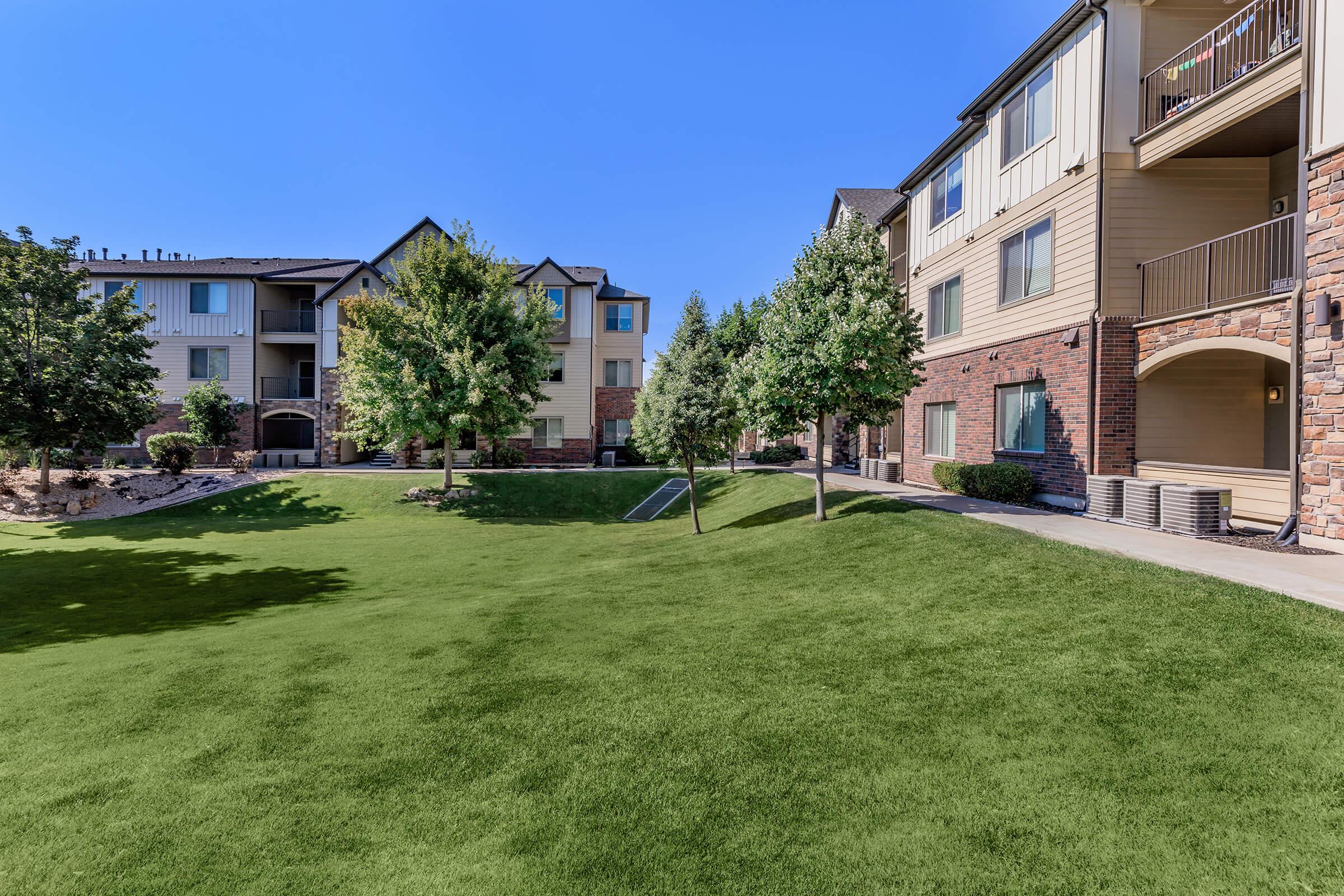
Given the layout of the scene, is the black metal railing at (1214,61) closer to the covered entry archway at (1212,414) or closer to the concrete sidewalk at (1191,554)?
the covered entry archway at (1212,414)

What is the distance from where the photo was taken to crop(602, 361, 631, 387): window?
34906mm

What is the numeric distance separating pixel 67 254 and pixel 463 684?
84.8ft

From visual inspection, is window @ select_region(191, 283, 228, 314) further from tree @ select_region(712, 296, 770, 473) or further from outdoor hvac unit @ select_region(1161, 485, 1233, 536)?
outdoor hvac unit @ select_region(1161, 485, 1233, 536)

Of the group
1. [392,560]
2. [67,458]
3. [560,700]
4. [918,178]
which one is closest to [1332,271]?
[560,700]

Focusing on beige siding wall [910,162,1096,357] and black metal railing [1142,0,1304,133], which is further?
beige siding wall [910,162,1096,357]

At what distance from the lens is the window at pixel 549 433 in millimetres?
33000

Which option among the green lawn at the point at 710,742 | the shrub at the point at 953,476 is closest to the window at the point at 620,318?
the shrub at the point at 953,476

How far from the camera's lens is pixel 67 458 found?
22.4m

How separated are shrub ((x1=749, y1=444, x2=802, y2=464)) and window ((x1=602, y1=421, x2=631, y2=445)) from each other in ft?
25.5

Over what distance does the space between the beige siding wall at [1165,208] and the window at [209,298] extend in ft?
127

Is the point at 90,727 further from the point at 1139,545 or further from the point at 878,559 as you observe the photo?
the point at 1139,545

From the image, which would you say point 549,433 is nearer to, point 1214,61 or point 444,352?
point 444,352

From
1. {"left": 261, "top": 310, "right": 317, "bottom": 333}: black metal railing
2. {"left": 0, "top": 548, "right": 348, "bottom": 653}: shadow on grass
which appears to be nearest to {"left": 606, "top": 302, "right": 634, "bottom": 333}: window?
{"left": 261, "top": 310, "right": 317, "bottom": 333}: black metal railing

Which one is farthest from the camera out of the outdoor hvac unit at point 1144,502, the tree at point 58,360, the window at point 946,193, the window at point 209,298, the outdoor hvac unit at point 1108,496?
the window at point 209,298
